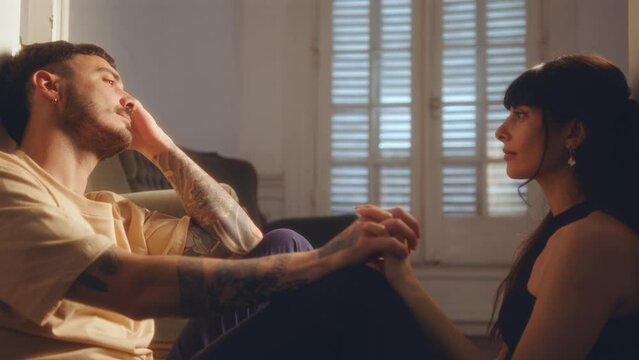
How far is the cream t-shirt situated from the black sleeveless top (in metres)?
0.63

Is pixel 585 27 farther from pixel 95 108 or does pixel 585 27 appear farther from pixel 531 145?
pixel 95 108

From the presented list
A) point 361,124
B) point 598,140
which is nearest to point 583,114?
point 598,140

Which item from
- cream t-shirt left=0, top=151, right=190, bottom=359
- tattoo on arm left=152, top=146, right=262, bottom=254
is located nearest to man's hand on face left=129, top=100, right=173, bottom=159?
tattoo on arm left=152, top=146, right=262, bottom=254

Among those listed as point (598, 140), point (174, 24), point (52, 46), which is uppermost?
point (174, 24)

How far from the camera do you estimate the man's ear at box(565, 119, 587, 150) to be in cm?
130

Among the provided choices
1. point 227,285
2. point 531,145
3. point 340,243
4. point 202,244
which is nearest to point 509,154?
point 531,145

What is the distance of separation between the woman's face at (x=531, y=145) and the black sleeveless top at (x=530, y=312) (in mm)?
88

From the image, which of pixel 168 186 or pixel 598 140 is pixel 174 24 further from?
pixel 598 140

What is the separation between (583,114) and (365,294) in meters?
0.49

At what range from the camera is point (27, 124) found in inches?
57.5

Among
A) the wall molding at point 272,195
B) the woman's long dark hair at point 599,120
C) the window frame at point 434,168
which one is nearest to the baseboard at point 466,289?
the window frame at point 434,168

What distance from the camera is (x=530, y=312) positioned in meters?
1.28

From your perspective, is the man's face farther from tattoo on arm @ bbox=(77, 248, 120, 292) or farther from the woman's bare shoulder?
the woman's bare shoulder

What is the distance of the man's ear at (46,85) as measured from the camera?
147 centimetres
